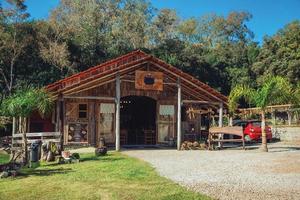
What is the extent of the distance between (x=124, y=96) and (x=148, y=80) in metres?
2.21

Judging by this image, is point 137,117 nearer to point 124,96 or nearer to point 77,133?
point 124,96

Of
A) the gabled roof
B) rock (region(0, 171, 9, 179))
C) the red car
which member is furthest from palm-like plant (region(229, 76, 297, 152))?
rock (region(0, 171, 9, 179))

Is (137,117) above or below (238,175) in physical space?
above

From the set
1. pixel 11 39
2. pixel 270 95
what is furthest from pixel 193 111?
pixel 11 39

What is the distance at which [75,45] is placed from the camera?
148ft

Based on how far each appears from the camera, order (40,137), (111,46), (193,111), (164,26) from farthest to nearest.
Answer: (164,26)
(111,46)
(193,111)
(40,137)

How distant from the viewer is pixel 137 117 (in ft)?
91.2

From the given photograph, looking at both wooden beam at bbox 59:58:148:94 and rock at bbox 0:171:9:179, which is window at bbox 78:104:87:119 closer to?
wooden beam at bbox 59:58:148:94

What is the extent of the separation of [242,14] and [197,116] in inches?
2189

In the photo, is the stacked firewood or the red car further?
the red car

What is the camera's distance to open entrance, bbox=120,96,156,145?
85.6 feet

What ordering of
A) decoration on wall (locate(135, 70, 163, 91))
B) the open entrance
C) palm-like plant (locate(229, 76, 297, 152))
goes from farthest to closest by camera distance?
the open entrance
decoration on wall (locate(135, 70, 163, 91))
palm-like plant (locate(229, 76, 297, 152))

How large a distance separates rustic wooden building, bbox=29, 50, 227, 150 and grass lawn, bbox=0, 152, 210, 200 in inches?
271

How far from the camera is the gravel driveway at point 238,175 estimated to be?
9.52m
